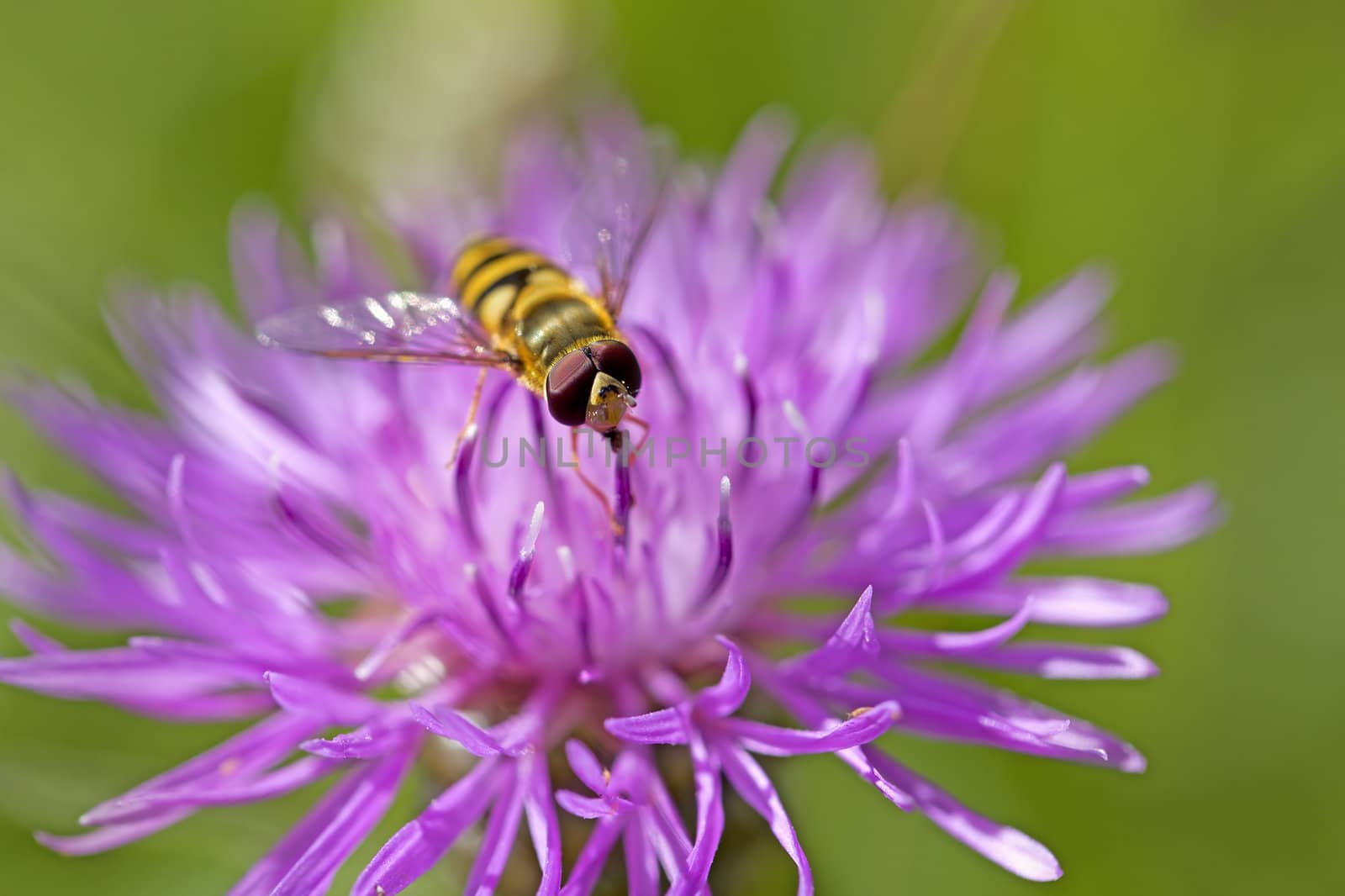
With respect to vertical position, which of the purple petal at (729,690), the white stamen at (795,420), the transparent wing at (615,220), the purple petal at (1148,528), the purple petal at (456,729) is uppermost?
the transparent wing at (615,220)

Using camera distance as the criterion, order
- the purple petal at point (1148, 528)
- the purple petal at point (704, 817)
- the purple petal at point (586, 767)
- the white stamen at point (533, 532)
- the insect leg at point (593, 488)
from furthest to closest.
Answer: the purple petal at point (1148, 528), the insect leg at point (593, 488), the white stamen at point (533, 532), the purple petal at point (586, 767), the purple petal at point (704, 817)

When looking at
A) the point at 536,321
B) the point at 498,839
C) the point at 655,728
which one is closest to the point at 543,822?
the point at 498,839

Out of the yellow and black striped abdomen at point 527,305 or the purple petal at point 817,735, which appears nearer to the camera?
the purple petal at point 817,735

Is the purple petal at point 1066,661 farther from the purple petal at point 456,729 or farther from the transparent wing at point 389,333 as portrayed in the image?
the transparent wing at point 389,333

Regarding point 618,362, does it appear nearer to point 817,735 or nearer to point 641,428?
point 641,428

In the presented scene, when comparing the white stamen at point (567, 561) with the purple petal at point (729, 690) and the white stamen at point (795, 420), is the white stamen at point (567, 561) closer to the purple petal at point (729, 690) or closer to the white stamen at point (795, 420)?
the purple petal at point (729, 690)

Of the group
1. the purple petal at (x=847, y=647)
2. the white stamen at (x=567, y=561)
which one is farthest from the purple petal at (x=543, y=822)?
the purple petal at (x=847, y=647)

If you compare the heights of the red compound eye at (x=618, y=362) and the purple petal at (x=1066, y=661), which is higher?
the red compound eye at (x=618, y=362)

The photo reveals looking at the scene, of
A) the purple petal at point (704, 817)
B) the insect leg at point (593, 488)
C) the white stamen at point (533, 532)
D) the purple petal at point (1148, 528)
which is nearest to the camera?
the purple petal at point (704, 817)
